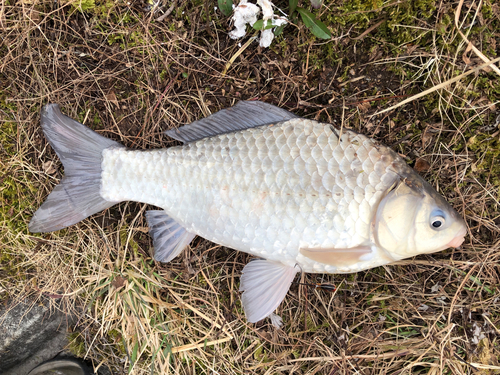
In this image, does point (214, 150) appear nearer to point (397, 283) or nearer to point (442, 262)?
point (397, 283)

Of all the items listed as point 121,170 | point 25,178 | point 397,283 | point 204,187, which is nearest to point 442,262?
point 397,283

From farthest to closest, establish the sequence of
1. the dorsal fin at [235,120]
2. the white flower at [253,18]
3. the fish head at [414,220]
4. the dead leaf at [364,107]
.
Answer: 1. the dead leaf at [364,107]
2. the white flower at [253,18]
3. the dorsal fin at [235,120]
4. the fish head at [414,220]

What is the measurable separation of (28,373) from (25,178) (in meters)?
1.53

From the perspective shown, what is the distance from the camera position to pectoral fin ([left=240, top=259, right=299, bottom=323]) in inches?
68.7

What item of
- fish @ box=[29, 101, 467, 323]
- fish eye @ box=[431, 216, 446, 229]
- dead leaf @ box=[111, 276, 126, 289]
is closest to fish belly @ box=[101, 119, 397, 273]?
fish @ box=[29, 101, 467, 323]

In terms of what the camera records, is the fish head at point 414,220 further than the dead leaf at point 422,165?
No

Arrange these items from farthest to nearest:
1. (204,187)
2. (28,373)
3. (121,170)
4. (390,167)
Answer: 1. (28,373)
2. (121,170)
3. (204,187)
4. (390,167)

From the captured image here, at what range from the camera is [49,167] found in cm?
208

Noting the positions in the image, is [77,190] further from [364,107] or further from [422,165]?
[422,165]

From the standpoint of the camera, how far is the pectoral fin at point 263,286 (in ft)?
5.73

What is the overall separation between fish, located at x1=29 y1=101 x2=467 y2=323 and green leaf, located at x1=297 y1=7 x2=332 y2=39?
0.50 meters

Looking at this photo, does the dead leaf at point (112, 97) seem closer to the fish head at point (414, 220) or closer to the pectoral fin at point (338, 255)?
the pectoral fin at point (338, 255)

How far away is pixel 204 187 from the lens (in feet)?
5.48

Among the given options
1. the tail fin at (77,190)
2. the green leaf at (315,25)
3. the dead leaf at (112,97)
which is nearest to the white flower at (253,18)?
the green leaf at (315,25)
